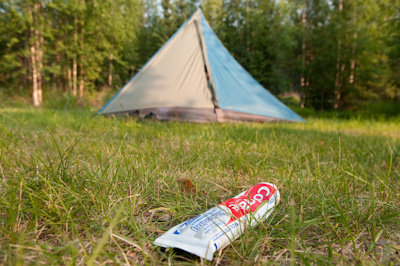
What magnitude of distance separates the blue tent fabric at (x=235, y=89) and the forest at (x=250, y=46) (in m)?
4.63

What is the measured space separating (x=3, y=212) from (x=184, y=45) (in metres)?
3.86

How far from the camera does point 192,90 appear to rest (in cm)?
380

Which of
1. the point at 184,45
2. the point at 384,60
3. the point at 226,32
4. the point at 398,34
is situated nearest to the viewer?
the point at 184,45

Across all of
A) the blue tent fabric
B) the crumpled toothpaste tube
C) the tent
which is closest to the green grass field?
the crumpled toothpaste tube

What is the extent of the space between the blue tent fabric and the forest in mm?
4628

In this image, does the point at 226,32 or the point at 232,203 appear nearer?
the point at 232,203

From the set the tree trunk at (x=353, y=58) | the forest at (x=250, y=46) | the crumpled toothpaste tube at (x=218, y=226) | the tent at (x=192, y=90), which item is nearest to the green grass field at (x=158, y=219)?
the crumpled toothpaste tube at (x=218, y=226)

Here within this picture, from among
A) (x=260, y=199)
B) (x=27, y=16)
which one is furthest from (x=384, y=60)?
(x=27, y=16)

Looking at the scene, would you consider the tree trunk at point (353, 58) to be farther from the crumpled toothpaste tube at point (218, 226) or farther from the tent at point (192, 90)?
the crumpled toothpaste tube at point (218, 226)

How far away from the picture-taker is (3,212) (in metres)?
0.69

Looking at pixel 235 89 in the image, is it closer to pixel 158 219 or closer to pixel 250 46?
pixel 158 219

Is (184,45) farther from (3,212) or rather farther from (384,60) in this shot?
(384,60)

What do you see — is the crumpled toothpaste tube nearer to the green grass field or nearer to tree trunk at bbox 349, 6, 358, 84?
the green grass field

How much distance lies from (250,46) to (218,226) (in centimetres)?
1424
